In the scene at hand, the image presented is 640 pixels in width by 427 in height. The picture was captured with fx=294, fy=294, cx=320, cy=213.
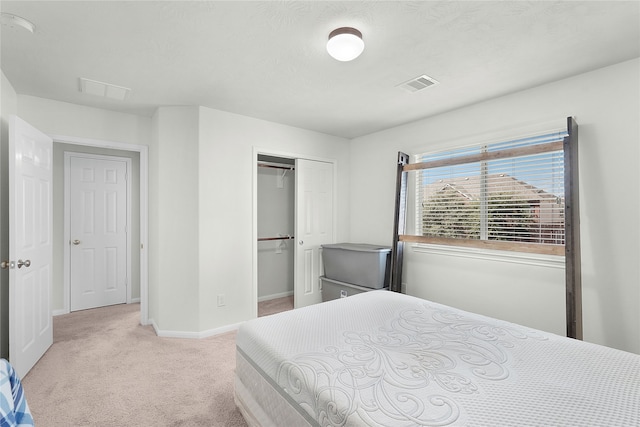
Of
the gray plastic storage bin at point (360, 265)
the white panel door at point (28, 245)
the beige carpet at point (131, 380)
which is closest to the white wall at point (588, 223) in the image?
the gray plastic storage bin at point (360, 265)

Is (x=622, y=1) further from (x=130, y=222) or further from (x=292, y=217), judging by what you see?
(x=130, y=222)

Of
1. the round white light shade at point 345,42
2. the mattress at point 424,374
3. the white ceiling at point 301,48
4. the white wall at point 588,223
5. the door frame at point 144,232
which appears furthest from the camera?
the door frame at point 144,232

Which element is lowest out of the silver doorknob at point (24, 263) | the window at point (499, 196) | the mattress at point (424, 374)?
the mattress at point (424, 374)

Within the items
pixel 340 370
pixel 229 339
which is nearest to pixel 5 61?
pixel 229 339

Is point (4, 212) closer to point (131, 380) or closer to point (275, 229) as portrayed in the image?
point (131, 380)

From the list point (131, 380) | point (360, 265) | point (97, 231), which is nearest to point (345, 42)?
point (360, 265)

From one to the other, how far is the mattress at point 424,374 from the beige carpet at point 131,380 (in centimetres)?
43

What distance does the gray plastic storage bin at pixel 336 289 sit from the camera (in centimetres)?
356

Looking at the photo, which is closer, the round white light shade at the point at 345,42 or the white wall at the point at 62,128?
the round white light shade at the point at 345,42

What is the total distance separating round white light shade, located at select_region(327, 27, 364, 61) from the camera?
69.5 inches

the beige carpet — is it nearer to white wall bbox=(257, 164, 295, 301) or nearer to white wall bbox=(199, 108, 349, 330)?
white wall bbox=(199, 108, 349, 330)

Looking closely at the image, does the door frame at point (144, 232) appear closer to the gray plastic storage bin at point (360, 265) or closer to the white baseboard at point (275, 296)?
the white baseboard at point (275, 296)

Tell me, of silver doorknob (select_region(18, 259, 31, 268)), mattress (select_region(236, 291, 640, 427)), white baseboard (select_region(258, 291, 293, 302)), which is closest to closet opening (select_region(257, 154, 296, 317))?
white baseboard (select_region(258, 291, 293, 302))

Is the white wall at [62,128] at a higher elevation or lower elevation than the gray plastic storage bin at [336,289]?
higher
